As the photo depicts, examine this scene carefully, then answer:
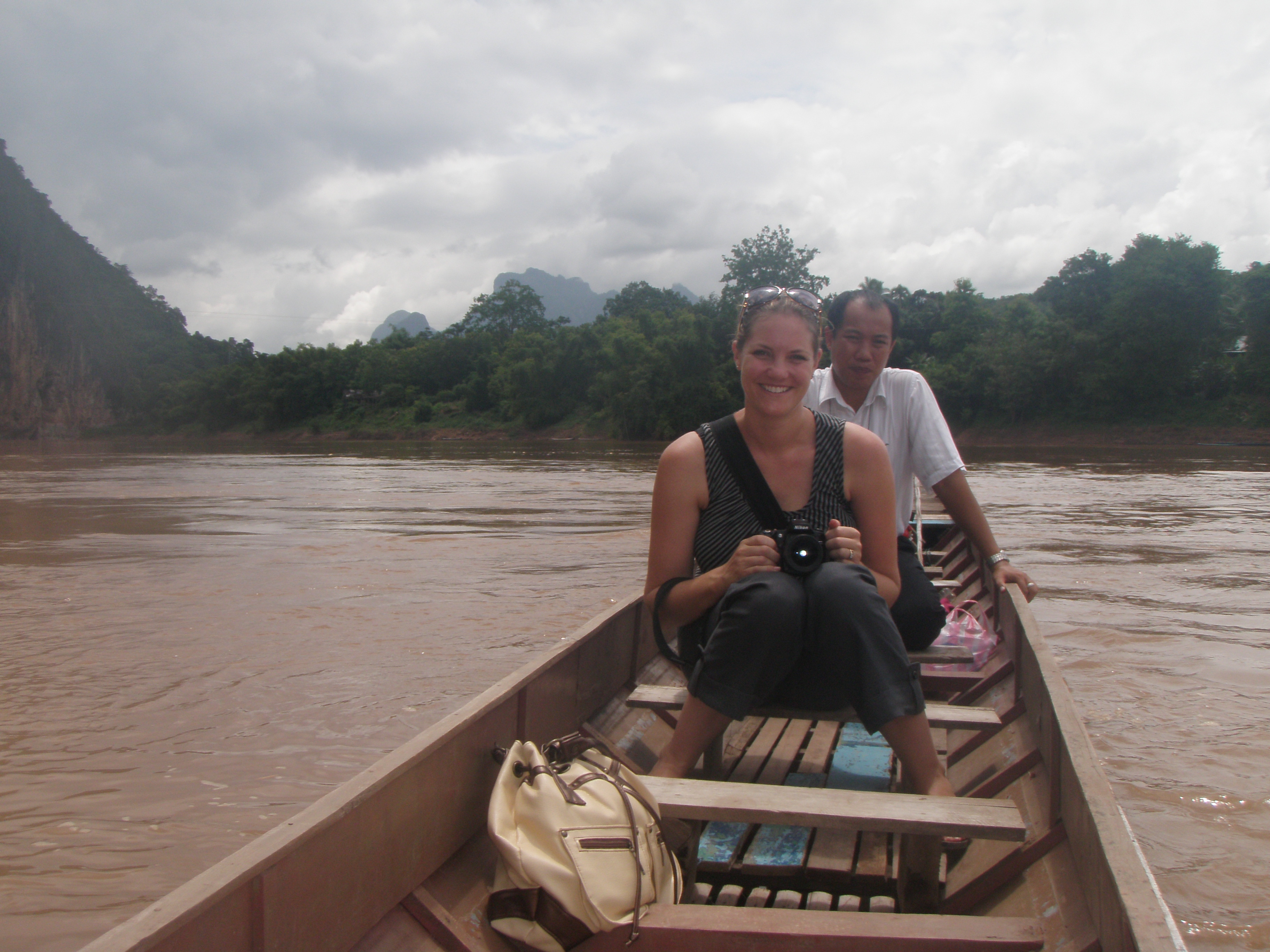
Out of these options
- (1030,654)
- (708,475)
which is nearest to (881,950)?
(708,475)

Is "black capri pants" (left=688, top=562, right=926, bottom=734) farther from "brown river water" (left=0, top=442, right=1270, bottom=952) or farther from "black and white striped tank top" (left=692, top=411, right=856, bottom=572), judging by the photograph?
"brown river water" (left=0, top=442, right=1270, bottom=952)

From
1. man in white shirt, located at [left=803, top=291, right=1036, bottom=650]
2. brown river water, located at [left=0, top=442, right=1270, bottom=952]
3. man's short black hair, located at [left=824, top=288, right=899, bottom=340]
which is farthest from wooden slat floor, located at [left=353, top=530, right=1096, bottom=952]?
man's short black hair, located at [left=824, top=288, right=899, bottom=340]

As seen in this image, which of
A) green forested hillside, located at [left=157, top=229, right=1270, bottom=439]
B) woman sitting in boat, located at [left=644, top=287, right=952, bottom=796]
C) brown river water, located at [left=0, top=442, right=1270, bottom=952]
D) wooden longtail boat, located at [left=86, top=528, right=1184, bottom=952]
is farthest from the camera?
green forested hillside, located at [left=157, top=229, right=1270, bottom=439]

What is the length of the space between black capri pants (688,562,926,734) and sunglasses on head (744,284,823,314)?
0.67 meters

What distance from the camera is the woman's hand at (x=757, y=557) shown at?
6.98 feet

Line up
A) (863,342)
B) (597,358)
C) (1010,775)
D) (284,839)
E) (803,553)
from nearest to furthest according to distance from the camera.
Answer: (284,839) → (803,553) → (1010,775) → (863,342) → (597,358)

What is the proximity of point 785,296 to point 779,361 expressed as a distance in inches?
6.6

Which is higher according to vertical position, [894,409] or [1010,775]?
[894,409]

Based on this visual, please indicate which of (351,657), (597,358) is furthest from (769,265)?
(351,657)

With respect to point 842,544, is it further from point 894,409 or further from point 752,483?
point 894,409

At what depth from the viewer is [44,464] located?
1120 inches

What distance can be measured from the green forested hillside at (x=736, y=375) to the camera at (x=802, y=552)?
40.9 meters

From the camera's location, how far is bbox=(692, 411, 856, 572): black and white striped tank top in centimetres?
233

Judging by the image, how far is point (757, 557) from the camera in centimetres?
213
